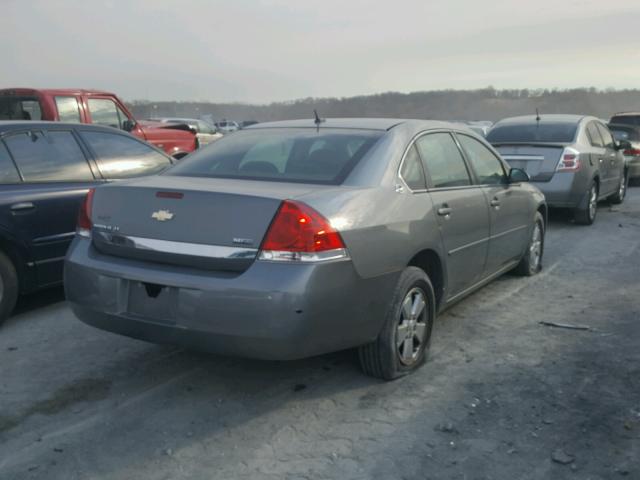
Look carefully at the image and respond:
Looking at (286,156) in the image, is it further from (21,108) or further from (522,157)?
(21,108)

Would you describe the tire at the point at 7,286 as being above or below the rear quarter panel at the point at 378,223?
below

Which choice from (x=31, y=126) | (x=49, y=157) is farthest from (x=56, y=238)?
(x=31, y=126)

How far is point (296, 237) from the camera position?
3.48 meters

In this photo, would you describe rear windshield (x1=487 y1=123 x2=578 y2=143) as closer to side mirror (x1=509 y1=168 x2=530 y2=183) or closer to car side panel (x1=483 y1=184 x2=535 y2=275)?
car side panel (x1=483 y1=184 x2=535 y2=275)

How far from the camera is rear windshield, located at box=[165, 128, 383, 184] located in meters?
4.18

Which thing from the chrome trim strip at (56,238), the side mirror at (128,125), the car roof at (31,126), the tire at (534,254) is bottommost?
the tire at (534,254)

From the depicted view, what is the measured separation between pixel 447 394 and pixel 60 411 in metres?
2.19

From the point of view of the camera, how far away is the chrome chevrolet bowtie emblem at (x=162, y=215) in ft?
12.2

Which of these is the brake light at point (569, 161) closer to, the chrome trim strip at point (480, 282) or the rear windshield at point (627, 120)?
the chrome trim strip at point (480, 282)

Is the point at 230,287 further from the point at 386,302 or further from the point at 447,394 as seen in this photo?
the point at 447,394

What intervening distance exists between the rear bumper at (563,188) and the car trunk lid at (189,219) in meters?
6.65

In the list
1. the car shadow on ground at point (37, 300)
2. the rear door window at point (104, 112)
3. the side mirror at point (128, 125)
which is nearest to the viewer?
the car shadow on ground at point (37, 300)

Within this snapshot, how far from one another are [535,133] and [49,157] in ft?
23.2

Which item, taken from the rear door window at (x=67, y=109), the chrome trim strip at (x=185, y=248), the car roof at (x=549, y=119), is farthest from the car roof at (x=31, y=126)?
the car roof at (x=549, y=119)
